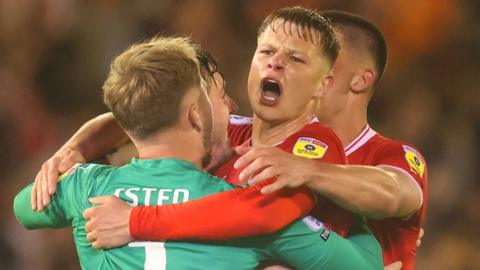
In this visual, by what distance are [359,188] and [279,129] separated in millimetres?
479

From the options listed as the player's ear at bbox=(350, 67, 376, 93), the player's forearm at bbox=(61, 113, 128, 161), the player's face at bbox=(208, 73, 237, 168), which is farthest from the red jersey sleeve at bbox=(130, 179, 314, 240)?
the player's ear at bbox=(350, 67, 376, 93)

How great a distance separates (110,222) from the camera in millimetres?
2363

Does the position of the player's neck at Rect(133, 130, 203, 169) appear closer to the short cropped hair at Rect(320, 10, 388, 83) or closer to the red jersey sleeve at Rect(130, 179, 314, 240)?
the red jersey sleeve at Rect(130, 179, 314, 240)

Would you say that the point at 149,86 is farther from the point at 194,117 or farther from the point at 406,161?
the point at 406,161

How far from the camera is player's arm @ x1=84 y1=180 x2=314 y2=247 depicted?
7.55 feet

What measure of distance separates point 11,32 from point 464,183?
3334mm

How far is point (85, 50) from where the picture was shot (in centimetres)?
610

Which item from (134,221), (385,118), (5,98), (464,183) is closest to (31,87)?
(5,98)

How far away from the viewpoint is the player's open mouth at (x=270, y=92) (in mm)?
2855

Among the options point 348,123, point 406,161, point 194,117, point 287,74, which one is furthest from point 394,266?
point 194,117

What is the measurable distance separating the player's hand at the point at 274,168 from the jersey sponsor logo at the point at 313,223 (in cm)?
12

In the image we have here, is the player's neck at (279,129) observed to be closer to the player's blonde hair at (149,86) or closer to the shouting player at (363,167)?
the shouting player at (363,167)

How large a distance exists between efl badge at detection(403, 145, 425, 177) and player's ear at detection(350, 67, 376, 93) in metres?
0.42

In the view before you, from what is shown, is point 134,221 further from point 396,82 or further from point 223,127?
point 396,82
